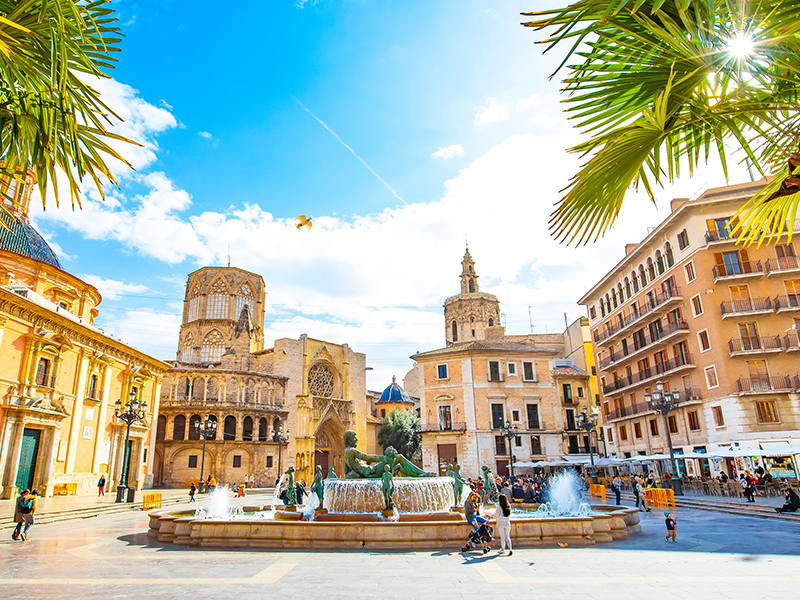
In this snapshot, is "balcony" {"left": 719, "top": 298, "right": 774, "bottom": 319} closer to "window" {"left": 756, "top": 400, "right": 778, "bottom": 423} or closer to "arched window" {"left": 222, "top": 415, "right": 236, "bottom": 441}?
"window" {"left": 756, "top": 400, "right": 778, "bottom": 423}

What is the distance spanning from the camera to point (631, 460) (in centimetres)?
2747

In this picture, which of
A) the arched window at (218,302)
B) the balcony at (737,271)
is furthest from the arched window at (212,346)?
the balcony at (737,271)

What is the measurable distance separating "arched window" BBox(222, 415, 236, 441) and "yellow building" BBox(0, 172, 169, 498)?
350 inches

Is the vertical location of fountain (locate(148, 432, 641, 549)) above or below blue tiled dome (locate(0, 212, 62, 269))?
below

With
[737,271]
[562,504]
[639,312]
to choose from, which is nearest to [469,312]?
[639,312]

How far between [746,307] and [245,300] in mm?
44973

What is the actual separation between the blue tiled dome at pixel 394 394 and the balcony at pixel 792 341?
146ft

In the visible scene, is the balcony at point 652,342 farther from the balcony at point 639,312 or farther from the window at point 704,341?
the balcony at point 639,312

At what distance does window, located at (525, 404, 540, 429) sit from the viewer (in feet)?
125

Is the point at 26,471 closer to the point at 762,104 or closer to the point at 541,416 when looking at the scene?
the point at 762,104

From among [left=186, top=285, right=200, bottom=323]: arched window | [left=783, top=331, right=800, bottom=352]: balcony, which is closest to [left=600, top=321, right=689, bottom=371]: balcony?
[left=783, top=331, right=800, bottom=352]: balcony

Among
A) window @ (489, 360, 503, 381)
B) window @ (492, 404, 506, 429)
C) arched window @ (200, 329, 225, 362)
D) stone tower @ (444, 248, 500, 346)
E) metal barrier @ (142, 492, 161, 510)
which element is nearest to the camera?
metal barrier @ (142, 492, 161, 510)

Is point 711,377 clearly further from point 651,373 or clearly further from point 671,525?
point 671,525

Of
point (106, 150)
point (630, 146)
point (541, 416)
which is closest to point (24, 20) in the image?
point (106, 150)
